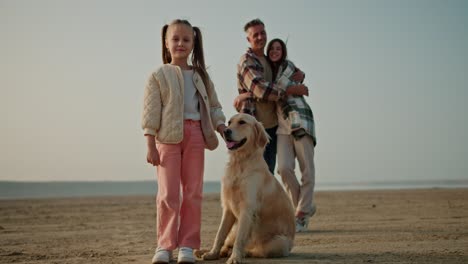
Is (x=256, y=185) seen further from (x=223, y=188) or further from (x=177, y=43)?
(x=177, y=43)

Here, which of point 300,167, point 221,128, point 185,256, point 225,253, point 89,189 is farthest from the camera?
point 89,189

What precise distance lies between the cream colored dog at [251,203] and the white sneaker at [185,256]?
0.24 meters

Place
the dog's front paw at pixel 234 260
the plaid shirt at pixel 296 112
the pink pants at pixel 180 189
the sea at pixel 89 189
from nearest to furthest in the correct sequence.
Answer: the dog's front paw at pixel 234 260 < the pink pants at pixel 180 189 < the plaid shirt at pixel 296 112 < the sea at pixel 89 189

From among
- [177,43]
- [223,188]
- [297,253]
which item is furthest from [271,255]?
[177,43]

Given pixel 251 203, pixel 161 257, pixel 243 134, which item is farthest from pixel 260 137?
pixel 161 257

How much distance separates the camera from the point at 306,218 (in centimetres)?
687

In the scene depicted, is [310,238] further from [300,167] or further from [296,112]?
[296,112]

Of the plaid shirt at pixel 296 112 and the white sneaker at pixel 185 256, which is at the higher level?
the plaid shirt at pixel 296 112

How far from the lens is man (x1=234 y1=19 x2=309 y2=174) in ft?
21.5

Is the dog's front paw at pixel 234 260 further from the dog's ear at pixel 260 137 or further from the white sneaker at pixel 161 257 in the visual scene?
the dog's ear at pixel 260 137

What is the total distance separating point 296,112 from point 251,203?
2.36 metres

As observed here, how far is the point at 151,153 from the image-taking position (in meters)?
4.50

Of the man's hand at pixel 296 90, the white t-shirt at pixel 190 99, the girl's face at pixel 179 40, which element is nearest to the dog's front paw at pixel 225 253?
the white t-shirt at pixel 190 99

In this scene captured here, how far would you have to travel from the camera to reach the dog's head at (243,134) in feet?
15.9
